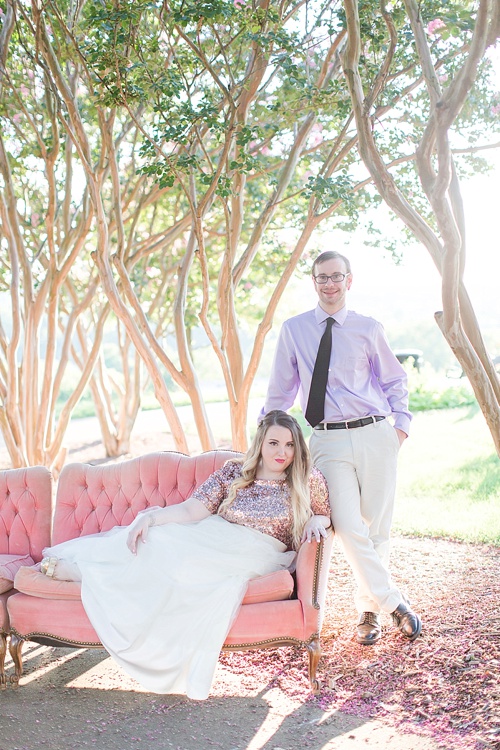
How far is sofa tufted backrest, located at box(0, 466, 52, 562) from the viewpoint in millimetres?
4445

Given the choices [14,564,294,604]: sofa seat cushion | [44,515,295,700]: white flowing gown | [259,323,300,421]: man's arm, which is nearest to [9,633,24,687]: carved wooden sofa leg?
[14,564,294,604]: sofa seat cushion

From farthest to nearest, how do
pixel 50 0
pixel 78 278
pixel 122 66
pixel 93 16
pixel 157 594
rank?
1. pixel 78 278
2. pixel 50 0
3. pixel 122 66
4. pixel 93 16
5. pixel 157 594

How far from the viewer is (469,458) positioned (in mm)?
9930

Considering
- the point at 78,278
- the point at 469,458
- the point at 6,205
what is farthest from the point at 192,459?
the point at 78,278

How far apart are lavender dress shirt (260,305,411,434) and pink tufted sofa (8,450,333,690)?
24.6 inches

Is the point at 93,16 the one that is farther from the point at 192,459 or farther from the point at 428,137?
the point at 192,459

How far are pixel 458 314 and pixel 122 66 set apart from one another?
283 centimetres

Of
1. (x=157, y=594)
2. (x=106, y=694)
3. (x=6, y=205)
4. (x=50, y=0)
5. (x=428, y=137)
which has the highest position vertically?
(x=50, y=0)

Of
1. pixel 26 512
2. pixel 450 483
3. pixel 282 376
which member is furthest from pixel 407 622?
pixel 450 483

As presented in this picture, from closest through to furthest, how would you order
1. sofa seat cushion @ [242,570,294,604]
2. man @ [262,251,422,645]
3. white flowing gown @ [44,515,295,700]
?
white flowing gown @ [44,515,295,700] → sofa seat cushion @ [242,570,294,604] → man @ [262,251,422,645]

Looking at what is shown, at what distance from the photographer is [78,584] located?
374 cm

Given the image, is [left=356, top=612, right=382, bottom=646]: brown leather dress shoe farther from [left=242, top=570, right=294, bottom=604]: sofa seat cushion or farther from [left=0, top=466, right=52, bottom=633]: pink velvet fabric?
[left=0, top=466, right=52, bottom=633]: pink velvet fabric

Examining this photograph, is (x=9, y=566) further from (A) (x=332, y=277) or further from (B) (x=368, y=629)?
(A) (x=332, y=277)

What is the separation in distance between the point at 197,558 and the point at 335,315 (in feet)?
4.39
